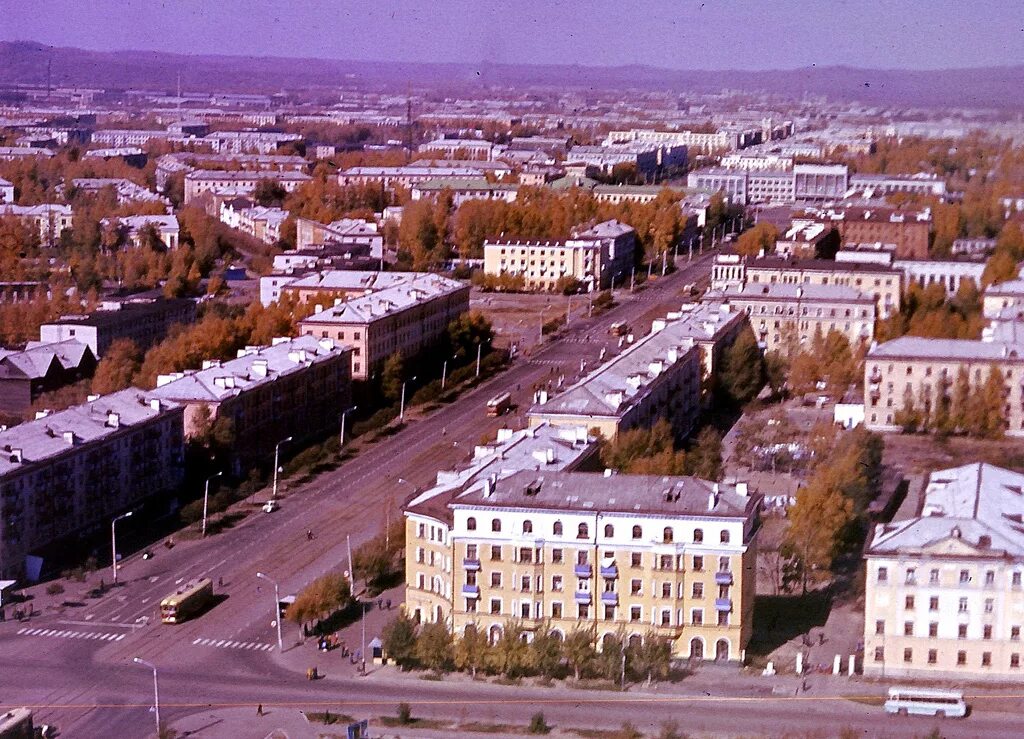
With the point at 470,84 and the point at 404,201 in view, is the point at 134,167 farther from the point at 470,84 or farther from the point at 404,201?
the point at 470,84

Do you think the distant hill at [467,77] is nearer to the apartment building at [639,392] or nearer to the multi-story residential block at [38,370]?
the apartment building at [639,392]

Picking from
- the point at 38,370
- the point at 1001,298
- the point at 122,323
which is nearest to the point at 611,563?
the point at 38,370

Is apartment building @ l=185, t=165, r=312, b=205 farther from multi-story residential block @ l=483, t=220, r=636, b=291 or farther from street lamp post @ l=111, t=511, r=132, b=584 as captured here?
street lamp post @ l=111, t=511, r=132, b=584

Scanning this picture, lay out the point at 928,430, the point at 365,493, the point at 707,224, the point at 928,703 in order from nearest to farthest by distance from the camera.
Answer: the point at 928,703, the point at 365,493, the point at 928,430, the point at 707,224

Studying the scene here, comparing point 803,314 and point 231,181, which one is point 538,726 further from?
point 231,181

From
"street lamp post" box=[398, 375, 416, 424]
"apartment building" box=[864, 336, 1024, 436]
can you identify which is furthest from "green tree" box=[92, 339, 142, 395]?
"apartment building" box=[864, 336, 1024, 436]

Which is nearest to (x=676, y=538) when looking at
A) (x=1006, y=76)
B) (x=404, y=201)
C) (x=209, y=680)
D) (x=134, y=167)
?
(x=209, y=680)
